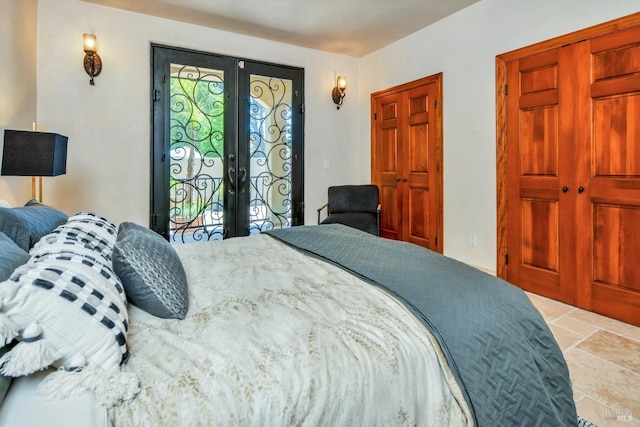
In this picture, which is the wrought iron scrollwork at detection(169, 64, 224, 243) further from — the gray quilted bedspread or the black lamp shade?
the gray quilted bedspread

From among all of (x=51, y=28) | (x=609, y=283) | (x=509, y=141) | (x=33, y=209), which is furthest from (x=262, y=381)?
(x=51, y=28)

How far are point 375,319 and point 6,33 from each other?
3.11 meters

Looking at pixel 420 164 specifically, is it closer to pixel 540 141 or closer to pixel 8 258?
pixel 540 141

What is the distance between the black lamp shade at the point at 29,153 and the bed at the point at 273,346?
2.69ft

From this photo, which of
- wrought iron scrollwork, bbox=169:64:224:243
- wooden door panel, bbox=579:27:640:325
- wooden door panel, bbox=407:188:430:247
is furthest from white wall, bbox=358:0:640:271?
wrought iron scrollwork, bbox=169:64:224:243

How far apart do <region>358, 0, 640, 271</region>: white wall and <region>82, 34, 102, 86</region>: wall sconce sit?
11.1 feet

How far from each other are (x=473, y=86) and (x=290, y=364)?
3604 millimetres

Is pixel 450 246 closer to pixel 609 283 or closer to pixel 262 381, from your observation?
pixel 609 283

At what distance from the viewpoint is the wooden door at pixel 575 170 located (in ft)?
8.44

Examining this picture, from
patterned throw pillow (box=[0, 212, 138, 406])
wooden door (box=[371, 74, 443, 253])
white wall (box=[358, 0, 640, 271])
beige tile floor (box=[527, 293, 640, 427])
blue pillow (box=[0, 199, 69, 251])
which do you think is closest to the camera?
patterned throw pillow (box=[0, 212, 138, 406])

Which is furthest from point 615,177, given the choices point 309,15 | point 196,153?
point 196,153

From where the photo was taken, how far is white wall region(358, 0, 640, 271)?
318 centimetres

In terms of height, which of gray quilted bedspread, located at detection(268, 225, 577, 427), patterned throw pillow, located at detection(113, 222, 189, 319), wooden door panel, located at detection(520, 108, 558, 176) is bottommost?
gray quilted bedspread, located at detection(268, 225, 577, 427)

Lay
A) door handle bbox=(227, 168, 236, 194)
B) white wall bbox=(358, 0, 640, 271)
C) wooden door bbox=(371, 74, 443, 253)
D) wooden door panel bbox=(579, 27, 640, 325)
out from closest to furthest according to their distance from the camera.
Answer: wooden door panel bbox=(579, 27, 640, 325), white wall bbox=(358, 0, 640, 271), wooden door bbox=(371, 74, 443, 253), door handle bbox=(227, 168, 236, 194)
